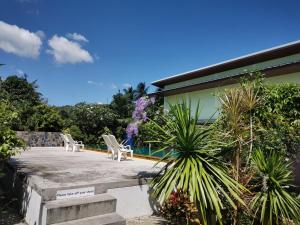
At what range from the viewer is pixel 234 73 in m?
18.3

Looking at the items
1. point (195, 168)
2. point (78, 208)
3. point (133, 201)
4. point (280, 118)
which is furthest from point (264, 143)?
point (78, 208)

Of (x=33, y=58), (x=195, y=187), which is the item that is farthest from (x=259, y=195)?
(x=33, y=58)

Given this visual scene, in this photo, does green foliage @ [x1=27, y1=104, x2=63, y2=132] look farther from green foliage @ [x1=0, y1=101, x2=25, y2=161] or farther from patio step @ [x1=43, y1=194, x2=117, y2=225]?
patio step @ [x1=43, y1=194, x2=117, y2=225]

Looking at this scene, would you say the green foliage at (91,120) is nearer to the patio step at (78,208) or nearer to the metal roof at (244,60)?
the metal roof at (244,60)

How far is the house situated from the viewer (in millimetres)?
12012

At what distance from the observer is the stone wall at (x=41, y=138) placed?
21331 mm

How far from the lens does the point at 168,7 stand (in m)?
14.8

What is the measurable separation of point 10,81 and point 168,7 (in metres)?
27.8

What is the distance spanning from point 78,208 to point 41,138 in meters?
18.1

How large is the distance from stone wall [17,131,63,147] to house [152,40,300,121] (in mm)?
9662

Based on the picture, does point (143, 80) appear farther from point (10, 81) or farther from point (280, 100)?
point (280, 100)

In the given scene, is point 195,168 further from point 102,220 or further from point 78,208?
point 78,208

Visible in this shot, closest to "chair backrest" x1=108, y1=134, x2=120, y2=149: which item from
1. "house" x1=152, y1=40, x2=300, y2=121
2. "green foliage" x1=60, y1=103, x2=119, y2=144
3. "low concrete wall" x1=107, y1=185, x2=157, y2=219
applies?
"house" x1=152, y1=40, x2=300, y2=121

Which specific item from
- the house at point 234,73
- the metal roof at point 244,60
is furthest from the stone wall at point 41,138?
the metal roof at point 244,60
